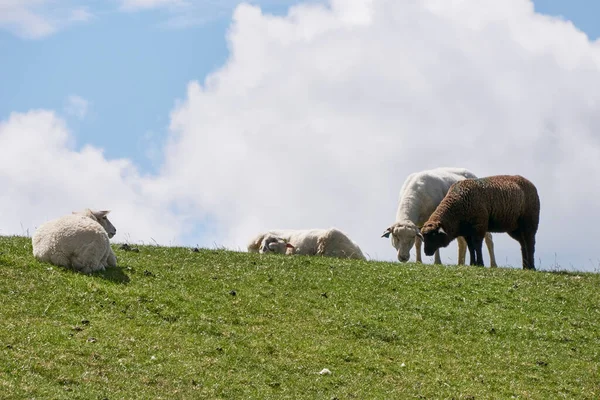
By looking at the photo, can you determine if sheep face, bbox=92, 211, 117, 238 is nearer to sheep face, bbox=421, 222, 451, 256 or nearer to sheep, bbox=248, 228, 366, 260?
sheep, bbox=248, 228, 366, 260

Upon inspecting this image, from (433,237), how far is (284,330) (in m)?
11.4

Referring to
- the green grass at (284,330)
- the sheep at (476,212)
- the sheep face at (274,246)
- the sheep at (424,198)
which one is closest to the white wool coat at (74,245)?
the green grass at (284,330)

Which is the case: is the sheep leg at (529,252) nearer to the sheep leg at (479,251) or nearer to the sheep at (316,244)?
the sheep leg at (479,251)

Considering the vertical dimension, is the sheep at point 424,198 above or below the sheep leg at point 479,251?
above

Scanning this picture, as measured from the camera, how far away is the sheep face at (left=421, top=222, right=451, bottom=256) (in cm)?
2855

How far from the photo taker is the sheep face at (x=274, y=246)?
26.9m

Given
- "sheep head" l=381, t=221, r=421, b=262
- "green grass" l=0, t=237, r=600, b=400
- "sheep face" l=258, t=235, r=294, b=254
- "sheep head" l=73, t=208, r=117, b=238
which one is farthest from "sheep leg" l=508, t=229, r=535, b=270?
"sheep head" l=73, t=208, r=117, b=238

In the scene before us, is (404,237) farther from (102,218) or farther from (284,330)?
(284,330)

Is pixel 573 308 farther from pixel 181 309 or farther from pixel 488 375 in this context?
pixel 181 309

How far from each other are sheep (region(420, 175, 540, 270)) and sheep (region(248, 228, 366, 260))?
276 cm

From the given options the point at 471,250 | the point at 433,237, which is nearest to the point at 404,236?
the point at 433,237

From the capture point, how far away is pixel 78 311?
17859 millimetres

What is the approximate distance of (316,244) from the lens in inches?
1067

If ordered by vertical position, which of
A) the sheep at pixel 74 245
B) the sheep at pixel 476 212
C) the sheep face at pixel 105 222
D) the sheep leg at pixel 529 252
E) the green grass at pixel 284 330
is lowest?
the green grass at pixel 284 330
